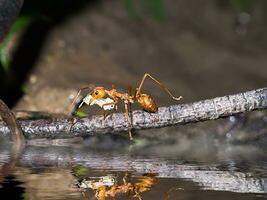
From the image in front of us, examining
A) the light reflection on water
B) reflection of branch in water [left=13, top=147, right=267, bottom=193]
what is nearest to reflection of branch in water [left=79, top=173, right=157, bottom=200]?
the light reflection on water

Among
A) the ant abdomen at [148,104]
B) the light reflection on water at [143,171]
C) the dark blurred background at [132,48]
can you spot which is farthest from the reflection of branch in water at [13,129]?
the dark blurred background at [132,48]

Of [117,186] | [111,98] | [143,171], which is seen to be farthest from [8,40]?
[117,186]

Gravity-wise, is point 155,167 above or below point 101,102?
below

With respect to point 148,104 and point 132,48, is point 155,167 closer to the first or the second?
point 148,104

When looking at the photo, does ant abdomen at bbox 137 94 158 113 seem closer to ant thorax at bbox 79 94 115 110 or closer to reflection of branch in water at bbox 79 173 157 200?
ant thorax at bbox 79 94 115 110

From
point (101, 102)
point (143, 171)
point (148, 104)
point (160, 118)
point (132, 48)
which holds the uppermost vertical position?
point (132, 48)

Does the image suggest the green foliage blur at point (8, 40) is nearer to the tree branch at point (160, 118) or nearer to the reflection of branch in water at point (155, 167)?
the reflection of branch in water at point (155, 167)
